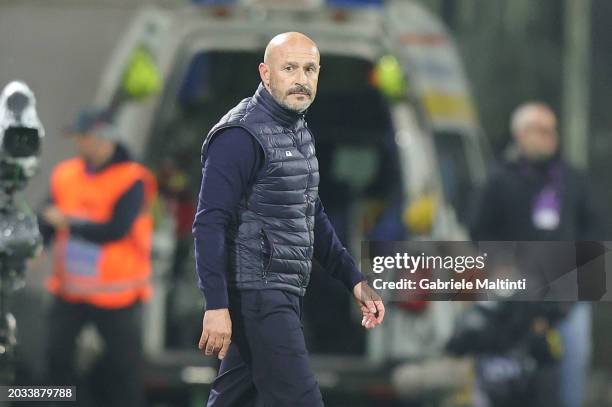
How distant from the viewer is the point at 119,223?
240 inches

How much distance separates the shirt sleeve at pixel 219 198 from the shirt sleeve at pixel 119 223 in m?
1.85

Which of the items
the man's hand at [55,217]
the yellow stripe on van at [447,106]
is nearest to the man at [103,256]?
the man's hand at [55,217]

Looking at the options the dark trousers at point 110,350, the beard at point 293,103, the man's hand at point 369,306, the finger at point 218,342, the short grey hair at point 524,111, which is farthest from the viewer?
the dark trousers at point 110,350

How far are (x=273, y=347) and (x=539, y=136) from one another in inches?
80.0

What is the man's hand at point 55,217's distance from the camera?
19.7 ft

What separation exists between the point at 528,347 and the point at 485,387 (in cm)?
22

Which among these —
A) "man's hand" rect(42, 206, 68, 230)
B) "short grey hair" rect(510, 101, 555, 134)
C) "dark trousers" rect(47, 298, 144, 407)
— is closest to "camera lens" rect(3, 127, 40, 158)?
"man's hand" rect(42, 206, 68, 230)

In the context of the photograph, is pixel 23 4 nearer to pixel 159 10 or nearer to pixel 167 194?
pixel 159 10

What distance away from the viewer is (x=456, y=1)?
5.96 meters

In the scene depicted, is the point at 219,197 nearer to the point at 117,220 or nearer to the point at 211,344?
the point at 211,344

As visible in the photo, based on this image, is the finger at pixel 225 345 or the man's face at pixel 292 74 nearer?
the finger at pixel 225 345

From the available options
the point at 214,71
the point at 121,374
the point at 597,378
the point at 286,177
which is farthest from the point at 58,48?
the point at 597,378

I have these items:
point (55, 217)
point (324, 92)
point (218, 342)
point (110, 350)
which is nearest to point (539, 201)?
point (324, 92)

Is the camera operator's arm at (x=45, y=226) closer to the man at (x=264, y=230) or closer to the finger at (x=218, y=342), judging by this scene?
the man at (x=264, y=230)
